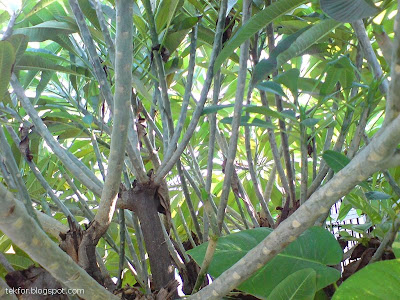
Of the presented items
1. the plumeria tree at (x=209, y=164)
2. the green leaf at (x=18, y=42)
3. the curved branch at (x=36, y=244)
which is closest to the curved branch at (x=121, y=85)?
the plumeria tree at (x=209, y=164)

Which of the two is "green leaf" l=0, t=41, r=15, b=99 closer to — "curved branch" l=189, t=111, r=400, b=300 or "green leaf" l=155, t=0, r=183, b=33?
"green leaf" l=155, t=0, r=183, b=33

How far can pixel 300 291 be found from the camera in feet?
1.59

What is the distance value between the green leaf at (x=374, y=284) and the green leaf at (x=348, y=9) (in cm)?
24

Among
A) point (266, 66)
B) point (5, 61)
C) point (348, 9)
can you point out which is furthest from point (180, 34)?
point (348, 9)

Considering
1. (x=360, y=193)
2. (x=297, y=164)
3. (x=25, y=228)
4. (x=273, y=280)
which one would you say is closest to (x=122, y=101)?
(x=25, y=228)

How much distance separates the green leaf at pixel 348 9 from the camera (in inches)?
14.6

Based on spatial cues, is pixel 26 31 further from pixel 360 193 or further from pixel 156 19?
pixel 360 193

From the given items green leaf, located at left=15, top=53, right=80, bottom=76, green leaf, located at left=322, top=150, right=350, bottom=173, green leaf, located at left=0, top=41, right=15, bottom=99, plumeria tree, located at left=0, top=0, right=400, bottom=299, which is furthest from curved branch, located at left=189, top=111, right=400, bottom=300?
A: green leaf, located at left=15, top=53, right=80, bottom=76

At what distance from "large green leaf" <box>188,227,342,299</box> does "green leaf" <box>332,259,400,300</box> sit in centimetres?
10

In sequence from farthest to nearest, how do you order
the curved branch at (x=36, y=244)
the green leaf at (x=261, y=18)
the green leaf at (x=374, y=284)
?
the green leaf at (x=261, y=18)
the green leaf at (x=374, y=284)
the curved branch at (x=36, y=244)

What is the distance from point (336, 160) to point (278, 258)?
0.49 ft

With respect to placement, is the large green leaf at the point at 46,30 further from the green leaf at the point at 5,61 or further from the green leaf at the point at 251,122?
the green leaf at the point at 251,122

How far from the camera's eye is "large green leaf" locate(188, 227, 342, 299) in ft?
1.79

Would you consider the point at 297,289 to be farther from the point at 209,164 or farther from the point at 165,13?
the point at 165,13
